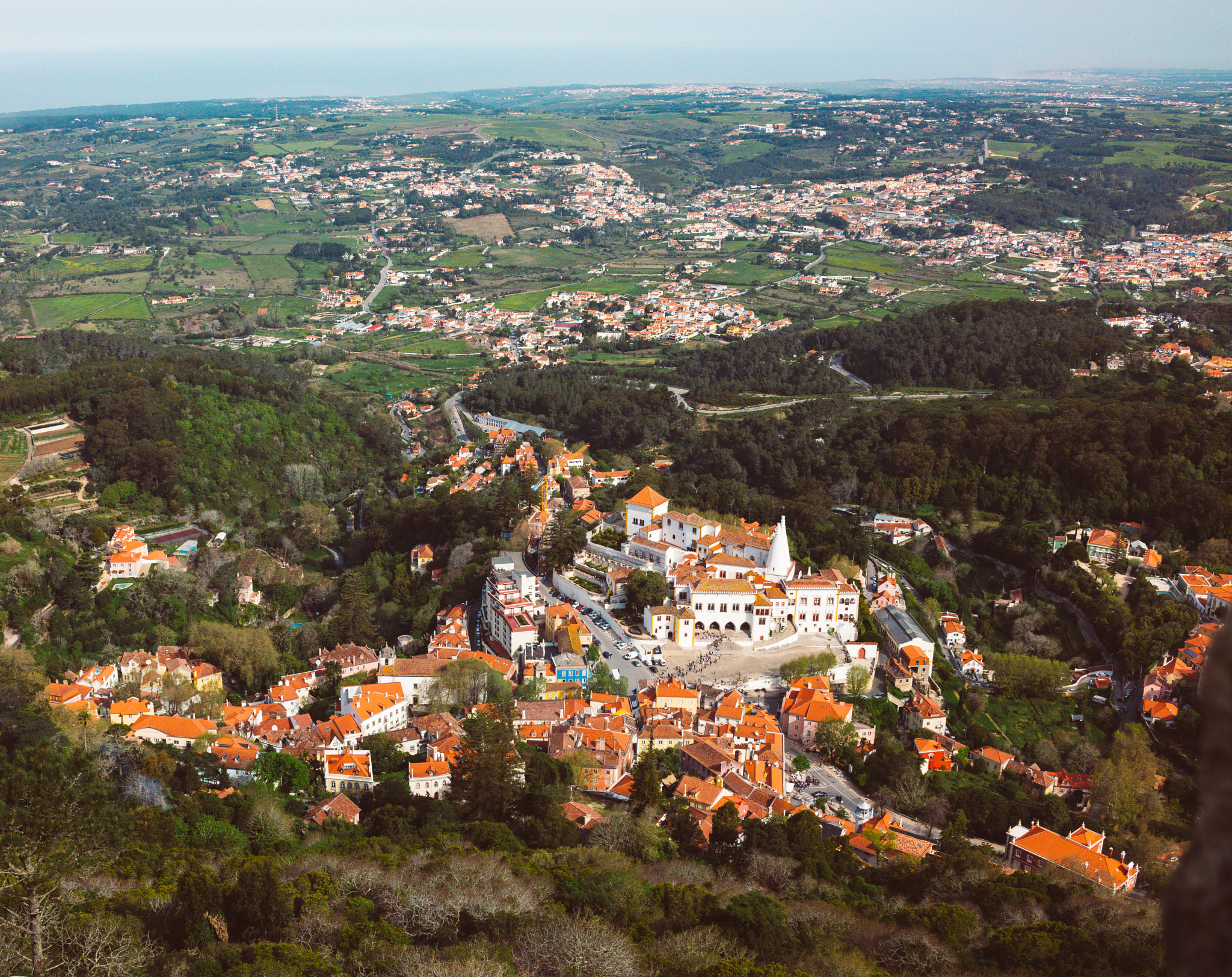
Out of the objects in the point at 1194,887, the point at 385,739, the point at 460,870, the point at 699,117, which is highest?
the point at 699,117

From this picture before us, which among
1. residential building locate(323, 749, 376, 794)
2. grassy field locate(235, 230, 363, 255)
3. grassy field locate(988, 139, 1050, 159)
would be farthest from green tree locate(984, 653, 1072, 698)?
grassy field locate(988, 139, 1050, 159)

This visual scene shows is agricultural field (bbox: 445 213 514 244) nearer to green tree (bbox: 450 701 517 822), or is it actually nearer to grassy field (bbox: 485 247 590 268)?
grassy field (bbox: 485 247 590 268)

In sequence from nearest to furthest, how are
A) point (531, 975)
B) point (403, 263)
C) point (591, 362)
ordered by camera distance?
point (531, 975) → point (591, 362) → point (403, 263)

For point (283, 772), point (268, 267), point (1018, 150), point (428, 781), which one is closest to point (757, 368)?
point (428, 781)

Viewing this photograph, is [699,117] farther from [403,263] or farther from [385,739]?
[385,739]

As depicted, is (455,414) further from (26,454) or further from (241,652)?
(241,652)

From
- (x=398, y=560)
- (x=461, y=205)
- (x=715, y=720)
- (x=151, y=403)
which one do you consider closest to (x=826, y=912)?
(x=715, y=720)
